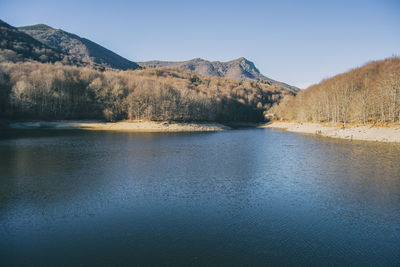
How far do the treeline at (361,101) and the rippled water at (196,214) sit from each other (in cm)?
4291

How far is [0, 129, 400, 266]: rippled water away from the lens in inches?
Result: 353

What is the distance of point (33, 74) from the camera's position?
254 feet

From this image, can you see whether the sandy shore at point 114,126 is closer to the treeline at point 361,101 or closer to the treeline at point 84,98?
the treeline at point 84,98

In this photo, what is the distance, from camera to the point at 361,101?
201 feet

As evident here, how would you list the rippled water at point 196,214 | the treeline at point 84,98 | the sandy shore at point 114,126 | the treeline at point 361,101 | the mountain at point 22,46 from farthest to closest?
the mountain at point 22,46, the treeline at point 84,98, the sandy shore at point 114,126, the treeline at point 361,101, the rippled water at point 196,214

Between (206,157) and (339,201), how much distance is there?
53.2 ft

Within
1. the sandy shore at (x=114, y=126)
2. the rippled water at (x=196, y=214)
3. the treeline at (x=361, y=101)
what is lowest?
the rippled water at (x=196, y=214)

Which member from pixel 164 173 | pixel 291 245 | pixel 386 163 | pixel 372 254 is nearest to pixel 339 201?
pixel 372 254

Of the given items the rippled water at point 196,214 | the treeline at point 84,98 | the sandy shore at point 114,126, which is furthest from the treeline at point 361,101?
the rippled water at point 196,214

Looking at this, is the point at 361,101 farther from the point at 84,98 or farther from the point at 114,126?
the point at 84,98

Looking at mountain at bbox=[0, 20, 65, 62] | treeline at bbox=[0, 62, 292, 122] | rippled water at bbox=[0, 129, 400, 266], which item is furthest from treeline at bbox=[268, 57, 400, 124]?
mountain at bbox=[0, 20, 65, 62]

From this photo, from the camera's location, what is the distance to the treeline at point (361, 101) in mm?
57344

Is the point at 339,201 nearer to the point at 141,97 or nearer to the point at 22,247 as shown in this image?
the point at 22,247

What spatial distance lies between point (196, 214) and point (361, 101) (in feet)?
212
